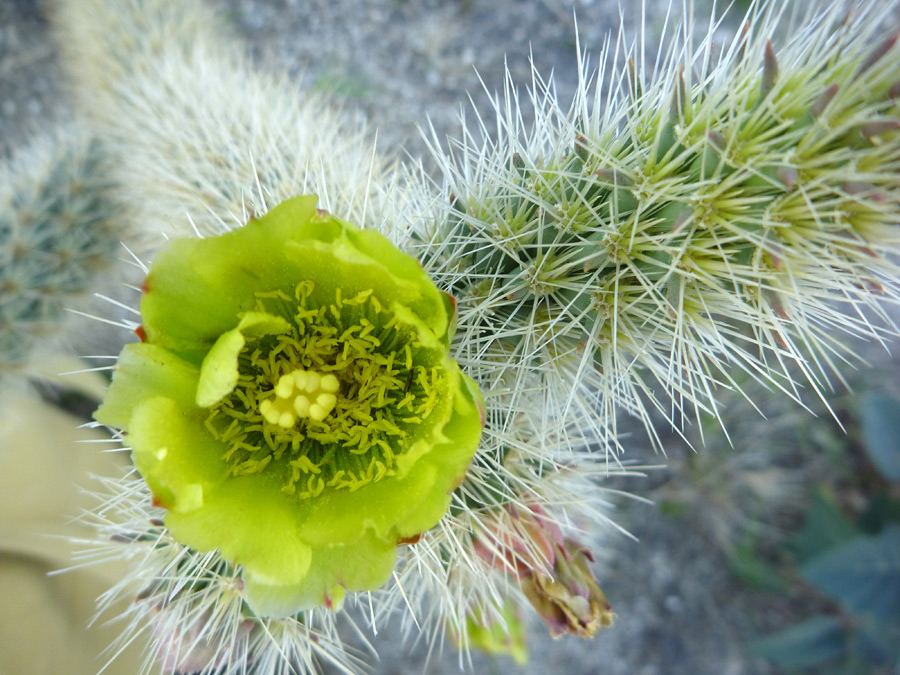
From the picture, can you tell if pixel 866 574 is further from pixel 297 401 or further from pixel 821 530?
pixel 297 401

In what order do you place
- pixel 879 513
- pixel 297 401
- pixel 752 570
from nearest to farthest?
pixel 297 401 → pixel 879 513 → pixel 752 570

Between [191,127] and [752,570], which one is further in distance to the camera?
[752,570]

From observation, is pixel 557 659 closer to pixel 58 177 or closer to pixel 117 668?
pixel 117 668

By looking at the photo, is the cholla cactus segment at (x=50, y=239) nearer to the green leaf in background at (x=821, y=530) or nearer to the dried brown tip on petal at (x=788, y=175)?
the dried brown tip on petal at (x=788, y=175)

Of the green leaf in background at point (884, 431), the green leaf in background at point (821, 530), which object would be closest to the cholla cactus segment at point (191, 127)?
the green leaf in background at point (884, 431)

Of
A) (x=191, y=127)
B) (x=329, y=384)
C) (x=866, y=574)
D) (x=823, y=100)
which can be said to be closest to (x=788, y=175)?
(x=823, y=100)

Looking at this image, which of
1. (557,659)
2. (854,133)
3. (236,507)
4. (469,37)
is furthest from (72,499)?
(469,37)

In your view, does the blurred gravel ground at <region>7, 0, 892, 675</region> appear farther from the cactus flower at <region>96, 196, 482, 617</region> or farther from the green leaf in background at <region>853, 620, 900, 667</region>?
the cactus flower at <region>96, 196, 482, 617</region>
